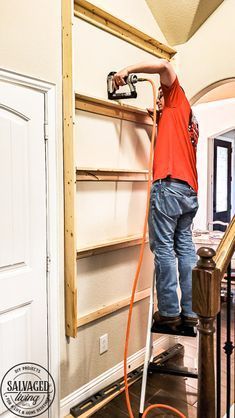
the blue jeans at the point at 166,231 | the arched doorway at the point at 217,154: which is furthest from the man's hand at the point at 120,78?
the arched doorway at the point at 217,154

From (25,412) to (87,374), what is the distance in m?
0.51

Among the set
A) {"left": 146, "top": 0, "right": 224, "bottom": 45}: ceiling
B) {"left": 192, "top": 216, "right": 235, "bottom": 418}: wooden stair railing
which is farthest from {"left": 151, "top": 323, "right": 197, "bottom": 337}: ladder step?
{"left": 146, "top": 0, "right": 224, "bottom": 45}: ceiling

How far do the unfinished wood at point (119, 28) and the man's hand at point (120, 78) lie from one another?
394mm

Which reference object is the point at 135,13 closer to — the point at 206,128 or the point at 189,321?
the point at 189,321

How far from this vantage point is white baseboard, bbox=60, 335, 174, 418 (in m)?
2.34

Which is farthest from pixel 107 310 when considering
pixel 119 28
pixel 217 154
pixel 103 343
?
pixel 217 154

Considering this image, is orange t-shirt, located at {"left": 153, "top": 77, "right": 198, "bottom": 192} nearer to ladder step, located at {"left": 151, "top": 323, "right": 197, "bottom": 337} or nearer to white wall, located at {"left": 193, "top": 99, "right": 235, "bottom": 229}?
ladder step, located at {"left": 151, "top": 323, "right": 197, "bottom": 337}

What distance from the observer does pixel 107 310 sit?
2.59 meters

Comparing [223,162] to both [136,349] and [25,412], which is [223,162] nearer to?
[136,349]

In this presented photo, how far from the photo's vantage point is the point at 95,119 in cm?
246

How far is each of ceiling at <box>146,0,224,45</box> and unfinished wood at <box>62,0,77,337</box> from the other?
3.40 feet

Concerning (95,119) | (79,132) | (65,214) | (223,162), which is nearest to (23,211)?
(65,214)

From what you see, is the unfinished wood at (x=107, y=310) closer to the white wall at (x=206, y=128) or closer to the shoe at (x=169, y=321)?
the shoe at (x=169, y=321)

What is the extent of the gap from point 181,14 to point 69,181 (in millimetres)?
1762
